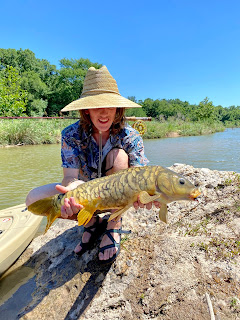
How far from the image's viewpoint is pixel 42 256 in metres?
2.80

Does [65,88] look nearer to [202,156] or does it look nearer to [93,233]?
[202,156]

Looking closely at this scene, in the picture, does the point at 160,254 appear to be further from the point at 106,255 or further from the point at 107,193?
the point at 107,193

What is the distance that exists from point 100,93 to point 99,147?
563 mm

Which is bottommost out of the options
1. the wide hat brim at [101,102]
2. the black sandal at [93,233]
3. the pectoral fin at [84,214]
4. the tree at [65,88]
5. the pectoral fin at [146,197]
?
the black sandal at [93,233]

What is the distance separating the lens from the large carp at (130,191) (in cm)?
173

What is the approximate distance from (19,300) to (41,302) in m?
0.28

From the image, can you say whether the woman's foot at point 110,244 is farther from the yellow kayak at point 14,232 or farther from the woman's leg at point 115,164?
the yellow kayak at point 14,232

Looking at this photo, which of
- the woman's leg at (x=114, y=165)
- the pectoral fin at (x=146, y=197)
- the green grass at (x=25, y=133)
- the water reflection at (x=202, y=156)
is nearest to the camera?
the pectoral fin at (x=146, y=197)

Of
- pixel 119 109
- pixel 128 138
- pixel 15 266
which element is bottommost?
pixel 15 266

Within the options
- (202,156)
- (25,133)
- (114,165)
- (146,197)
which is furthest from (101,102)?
(25,133)

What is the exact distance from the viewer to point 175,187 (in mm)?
1729

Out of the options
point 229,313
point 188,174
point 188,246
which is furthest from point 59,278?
point 188,174

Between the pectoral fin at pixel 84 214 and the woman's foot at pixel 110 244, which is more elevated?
the pectoral fin at pixel 84 214

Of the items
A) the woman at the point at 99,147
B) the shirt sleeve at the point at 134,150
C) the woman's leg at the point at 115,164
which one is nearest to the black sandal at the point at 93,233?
the woman at the point at 99,147
